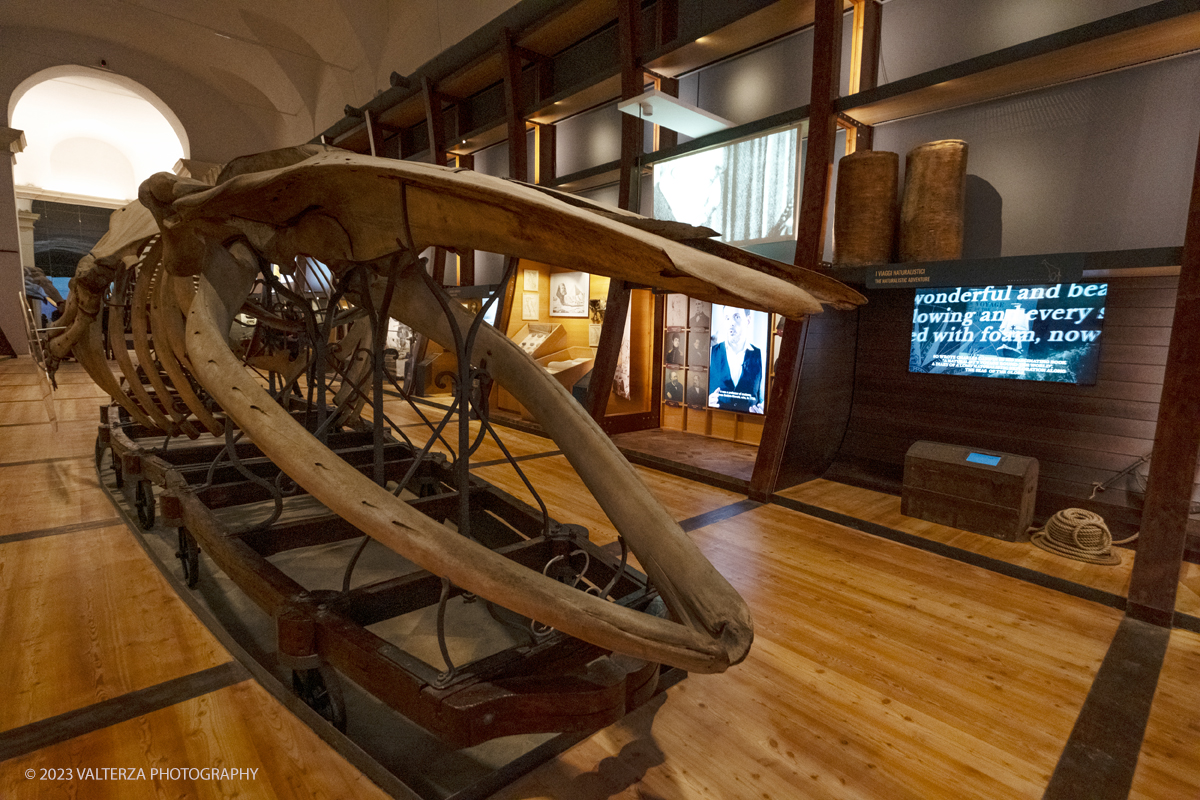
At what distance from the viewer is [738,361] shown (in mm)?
6039

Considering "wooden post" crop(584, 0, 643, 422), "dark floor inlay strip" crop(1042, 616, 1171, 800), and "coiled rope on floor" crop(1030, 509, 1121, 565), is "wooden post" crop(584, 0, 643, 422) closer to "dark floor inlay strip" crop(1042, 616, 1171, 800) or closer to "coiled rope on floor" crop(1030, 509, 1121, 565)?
"coiled rope on floor" crop(1030, 509, 1121, 565)

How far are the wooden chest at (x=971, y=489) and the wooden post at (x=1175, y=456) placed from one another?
0.76 meters

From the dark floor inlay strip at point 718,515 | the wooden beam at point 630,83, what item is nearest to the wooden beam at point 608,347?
the wooden beam at point 630,83

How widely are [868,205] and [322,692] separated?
390 cm

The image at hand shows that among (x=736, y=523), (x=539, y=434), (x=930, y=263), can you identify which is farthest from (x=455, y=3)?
(x=736, y=523)

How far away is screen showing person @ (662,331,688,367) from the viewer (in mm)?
6562

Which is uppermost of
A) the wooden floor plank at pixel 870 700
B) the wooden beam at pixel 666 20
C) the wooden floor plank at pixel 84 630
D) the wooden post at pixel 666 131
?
the wooden beam at pixel 666 20

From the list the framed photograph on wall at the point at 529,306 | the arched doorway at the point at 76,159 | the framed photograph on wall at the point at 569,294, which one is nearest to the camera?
the framed photograph on wall at the point at 569,294

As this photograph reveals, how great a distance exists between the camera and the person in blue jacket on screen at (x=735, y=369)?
5906mm

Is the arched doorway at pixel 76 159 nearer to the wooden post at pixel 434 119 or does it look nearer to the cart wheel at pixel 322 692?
the wooden post at pixel 434 119

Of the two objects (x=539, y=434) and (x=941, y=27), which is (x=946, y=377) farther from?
(x=539, y=434)

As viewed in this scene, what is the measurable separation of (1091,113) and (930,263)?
127 centimetres

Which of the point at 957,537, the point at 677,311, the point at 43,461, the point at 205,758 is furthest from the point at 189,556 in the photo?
the point at 677,311

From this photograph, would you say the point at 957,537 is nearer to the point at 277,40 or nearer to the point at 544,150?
the point at 544,150
